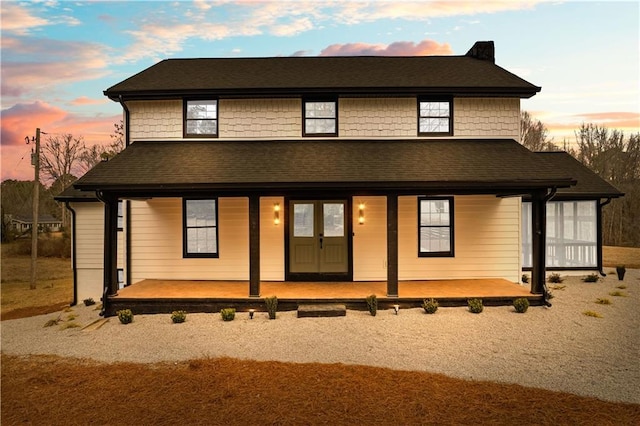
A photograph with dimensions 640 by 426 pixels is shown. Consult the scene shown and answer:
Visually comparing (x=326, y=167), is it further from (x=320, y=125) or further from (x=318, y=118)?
(x=318, y=118)

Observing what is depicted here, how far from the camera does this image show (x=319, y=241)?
11.1 meters

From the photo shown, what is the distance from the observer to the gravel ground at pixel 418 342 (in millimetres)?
5906

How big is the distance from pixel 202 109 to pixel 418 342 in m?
9.26

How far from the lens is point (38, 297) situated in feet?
55.9

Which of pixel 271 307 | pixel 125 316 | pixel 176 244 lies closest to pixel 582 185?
pixel 271 307

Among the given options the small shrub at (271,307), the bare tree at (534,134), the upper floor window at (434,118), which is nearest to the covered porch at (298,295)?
the small shrub at (271,307)

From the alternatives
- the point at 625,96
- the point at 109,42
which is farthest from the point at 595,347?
the point at 109,42

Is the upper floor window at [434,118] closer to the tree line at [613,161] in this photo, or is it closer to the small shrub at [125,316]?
the small shrub at [125,316]

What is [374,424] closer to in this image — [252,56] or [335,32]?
[252,56]

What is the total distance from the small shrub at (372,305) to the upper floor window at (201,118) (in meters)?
6.95

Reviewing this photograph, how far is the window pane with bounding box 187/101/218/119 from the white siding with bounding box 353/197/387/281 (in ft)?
17.3

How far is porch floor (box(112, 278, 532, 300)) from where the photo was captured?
938 cm

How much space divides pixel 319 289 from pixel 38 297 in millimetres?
14945

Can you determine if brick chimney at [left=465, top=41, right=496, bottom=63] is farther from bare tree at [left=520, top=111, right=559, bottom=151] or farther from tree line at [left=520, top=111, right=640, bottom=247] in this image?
bare tree at [left=520, top=111, right=559, bottom=151]
